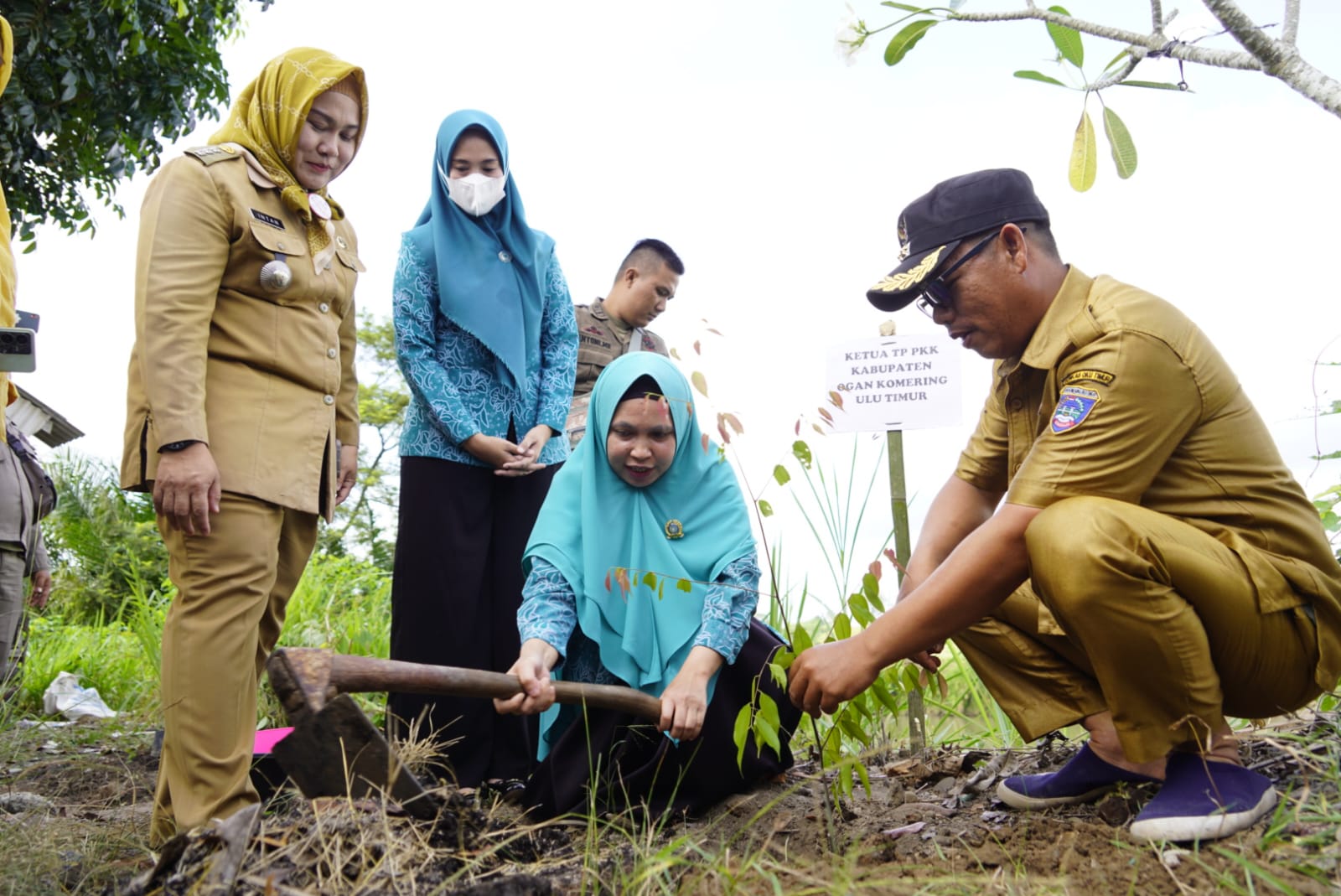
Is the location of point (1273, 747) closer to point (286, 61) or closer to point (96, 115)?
point (286, 61)

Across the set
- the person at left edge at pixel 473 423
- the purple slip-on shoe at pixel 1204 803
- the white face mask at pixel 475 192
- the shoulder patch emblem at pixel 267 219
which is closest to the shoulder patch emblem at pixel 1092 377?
the purple slip-on shoe at pixel 1204 803

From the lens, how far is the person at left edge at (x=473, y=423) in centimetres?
305

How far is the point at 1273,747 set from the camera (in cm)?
238

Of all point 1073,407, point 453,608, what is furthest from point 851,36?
point 453,608

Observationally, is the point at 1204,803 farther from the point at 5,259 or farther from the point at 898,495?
the point at 5,259

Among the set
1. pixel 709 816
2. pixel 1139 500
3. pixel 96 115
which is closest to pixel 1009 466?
pixel 1139 500

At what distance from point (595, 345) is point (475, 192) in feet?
3.20

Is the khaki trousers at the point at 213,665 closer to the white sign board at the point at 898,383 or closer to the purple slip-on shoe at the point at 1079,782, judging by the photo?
the purple slip-on shoe at the point at 1079,782

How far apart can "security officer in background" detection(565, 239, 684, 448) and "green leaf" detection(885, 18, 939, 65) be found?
207cm

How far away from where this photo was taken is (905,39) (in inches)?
88.4

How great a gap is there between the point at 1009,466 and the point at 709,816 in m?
1.16

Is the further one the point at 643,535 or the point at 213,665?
the point at 643,535

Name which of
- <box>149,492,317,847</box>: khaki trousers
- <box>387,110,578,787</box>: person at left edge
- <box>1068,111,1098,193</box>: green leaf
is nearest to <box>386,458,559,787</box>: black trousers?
<box>387,110,578,787</box>: person at left edge

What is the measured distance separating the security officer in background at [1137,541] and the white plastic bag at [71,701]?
4279mm
